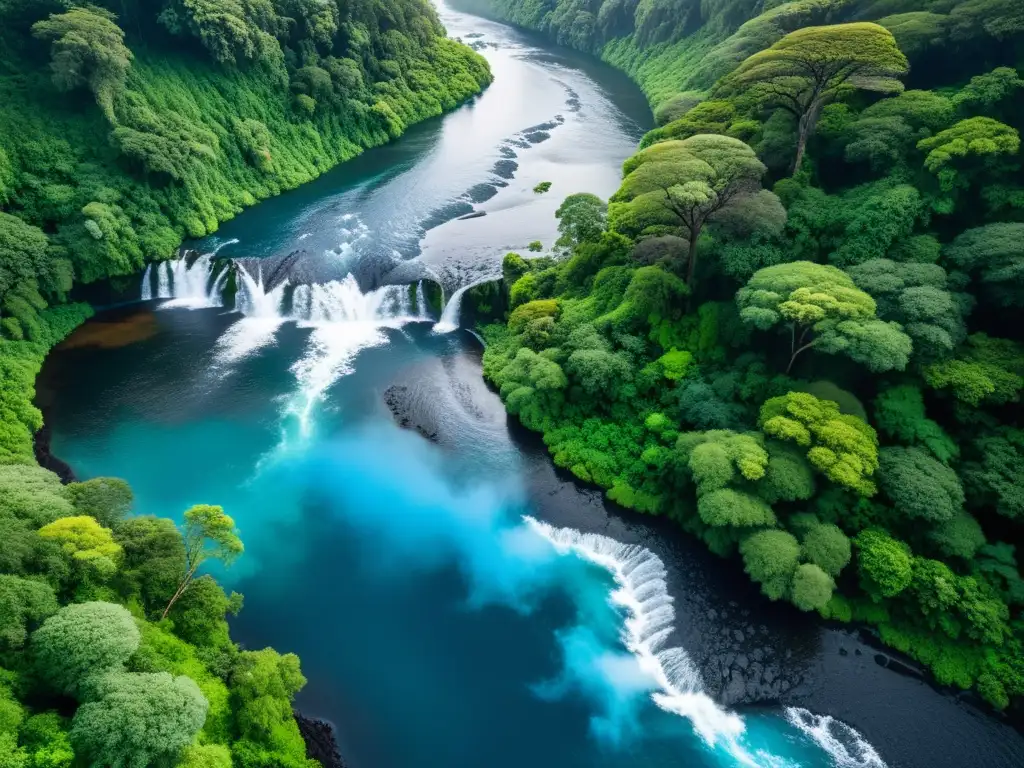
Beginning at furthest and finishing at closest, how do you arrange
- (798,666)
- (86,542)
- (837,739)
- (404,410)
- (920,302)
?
(404,410) → (920,302) → (798,666) → (837,739) → (86,542)

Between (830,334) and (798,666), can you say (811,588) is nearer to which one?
(798,666)

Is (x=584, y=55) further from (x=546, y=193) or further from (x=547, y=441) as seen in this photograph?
(x=547, y=441)

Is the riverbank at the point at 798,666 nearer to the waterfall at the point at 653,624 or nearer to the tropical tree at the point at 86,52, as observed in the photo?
the waterfall at the point at 653,624

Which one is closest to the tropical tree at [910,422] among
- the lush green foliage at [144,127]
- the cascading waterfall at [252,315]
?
the cascading waterfall at [252,315]

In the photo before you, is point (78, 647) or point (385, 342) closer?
point (78, 647)

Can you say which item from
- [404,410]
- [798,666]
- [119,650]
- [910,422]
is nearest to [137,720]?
[119,650]

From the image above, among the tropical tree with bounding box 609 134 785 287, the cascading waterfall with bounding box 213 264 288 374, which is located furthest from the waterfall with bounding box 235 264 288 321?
the tropical tree with bounding box 609 134 785 287

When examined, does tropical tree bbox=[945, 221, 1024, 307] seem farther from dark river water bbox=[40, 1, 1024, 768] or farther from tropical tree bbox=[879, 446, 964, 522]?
dark river water bbox=[40, 1, 1024, 768]
